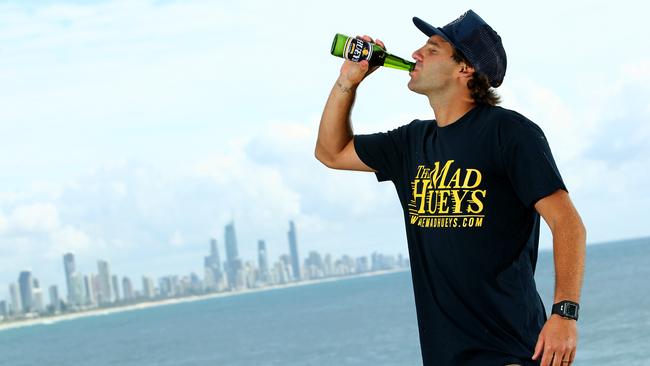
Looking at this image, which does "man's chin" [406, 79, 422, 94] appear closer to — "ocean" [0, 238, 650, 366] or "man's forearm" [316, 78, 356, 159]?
"man's forearm" [316, 78, 356, 159]

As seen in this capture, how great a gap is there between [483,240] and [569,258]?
12.2 inches

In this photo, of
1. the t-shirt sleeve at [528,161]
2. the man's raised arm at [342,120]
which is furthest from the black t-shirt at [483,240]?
the man's raised arm at [342,120]

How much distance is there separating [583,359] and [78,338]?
85.6 m

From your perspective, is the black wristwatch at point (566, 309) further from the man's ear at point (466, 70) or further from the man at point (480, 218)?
the man's ear at point (466, 70)

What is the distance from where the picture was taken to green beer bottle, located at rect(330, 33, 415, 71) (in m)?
3.92

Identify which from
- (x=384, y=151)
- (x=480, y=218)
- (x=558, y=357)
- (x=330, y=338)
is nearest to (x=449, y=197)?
(x=480, y=218)

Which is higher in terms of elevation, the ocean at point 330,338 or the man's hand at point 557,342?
the man's hand at point 557,342

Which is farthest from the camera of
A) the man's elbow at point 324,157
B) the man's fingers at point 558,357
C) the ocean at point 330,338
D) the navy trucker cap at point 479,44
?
the ocean at point 330,338

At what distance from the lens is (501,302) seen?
3.25 m

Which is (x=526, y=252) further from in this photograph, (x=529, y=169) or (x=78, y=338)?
(x=78, y=338)

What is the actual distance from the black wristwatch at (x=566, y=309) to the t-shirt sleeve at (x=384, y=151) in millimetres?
872

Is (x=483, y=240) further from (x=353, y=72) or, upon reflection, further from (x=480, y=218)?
(x=353, y=72)

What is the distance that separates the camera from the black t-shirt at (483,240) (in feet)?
10.6

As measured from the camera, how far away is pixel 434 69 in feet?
11.5
